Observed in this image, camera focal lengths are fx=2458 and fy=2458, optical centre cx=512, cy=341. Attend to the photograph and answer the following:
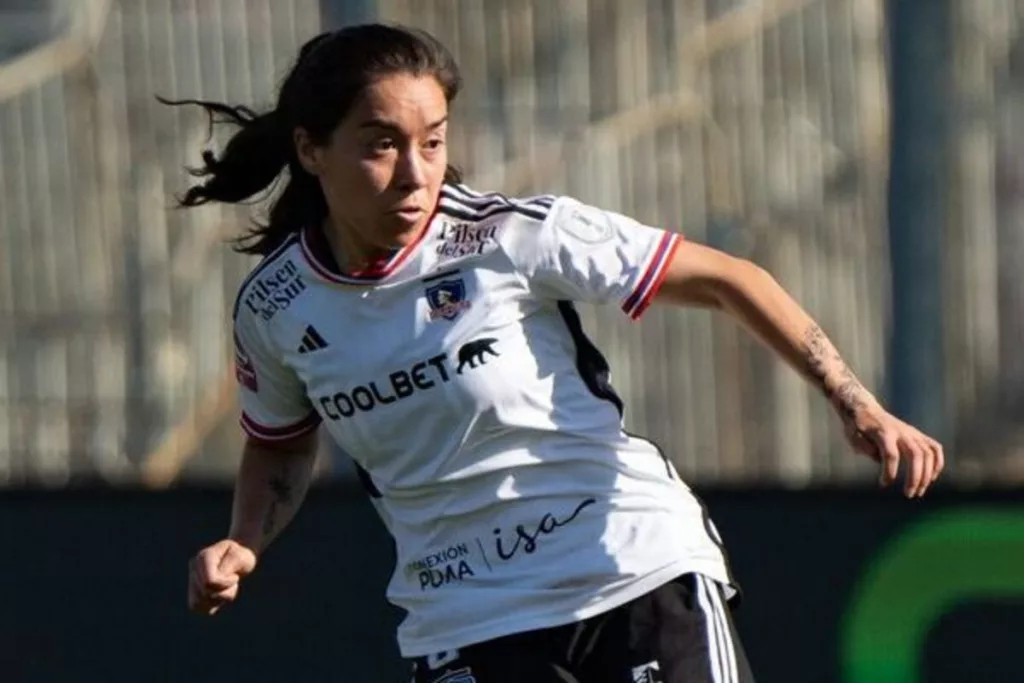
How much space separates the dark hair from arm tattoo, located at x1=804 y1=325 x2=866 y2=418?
652mm

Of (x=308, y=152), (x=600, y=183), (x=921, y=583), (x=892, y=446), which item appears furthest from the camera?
(x=600, y=183)

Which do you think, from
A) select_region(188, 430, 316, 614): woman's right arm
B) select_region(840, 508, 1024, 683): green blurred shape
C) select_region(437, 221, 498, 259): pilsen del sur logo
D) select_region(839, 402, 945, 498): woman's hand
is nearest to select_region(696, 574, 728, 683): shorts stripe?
select_region(839, 402, 945, 498): woman's hand

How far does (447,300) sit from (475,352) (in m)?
0.09

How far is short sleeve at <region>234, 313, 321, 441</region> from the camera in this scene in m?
3.83

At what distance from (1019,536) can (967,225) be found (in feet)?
3.61

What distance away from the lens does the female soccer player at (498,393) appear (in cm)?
355

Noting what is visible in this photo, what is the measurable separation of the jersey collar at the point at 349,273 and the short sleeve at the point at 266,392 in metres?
0.15

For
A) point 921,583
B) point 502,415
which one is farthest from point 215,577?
point 921,583

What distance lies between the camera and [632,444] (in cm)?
368

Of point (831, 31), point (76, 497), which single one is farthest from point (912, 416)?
point (76, 497)

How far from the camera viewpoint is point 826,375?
3.54 m

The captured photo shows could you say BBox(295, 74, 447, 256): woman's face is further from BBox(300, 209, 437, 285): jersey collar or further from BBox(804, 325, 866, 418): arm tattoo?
BBox(804, 325, 866, 418): arm tattoo

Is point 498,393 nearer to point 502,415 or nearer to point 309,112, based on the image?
point 502,415

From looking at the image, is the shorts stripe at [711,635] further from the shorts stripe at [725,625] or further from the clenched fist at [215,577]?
the clenched fist at [215,577]
